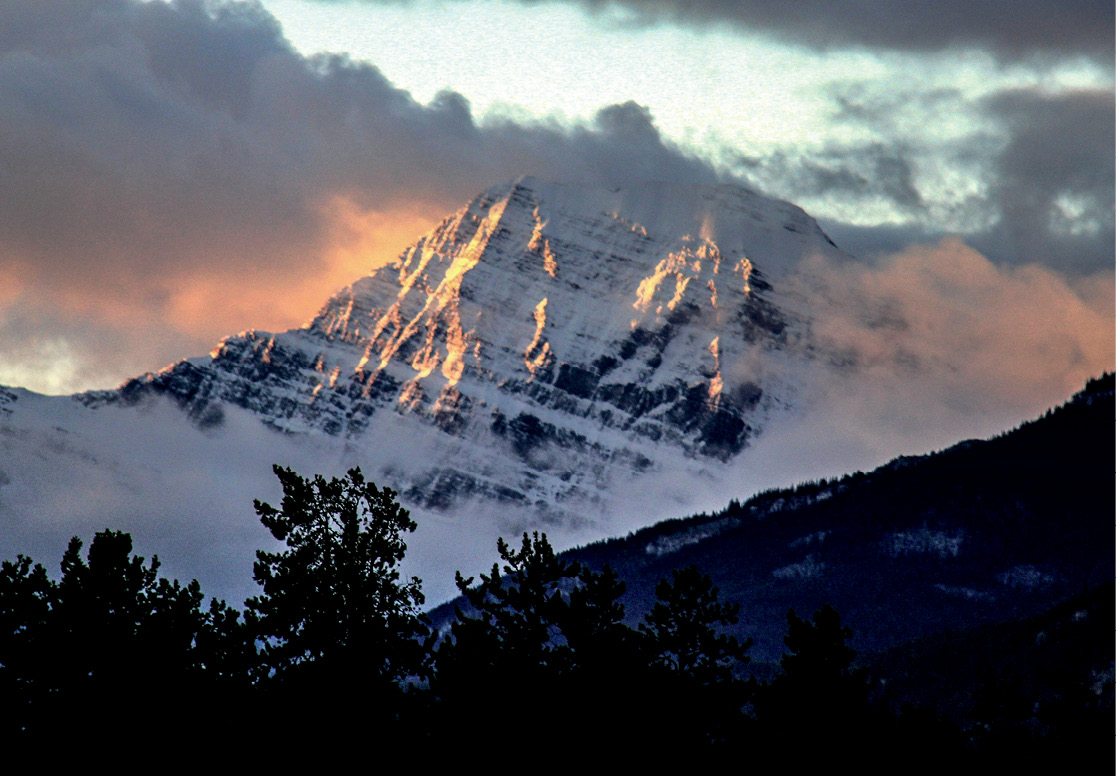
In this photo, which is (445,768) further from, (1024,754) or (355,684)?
(1024,754)

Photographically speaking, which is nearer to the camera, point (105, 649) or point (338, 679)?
point (338, 679)

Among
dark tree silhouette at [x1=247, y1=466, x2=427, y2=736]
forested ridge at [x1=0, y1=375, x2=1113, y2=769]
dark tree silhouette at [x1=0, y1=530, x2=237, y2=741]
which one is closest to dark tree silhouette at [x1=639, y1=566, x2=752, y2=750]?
forested ridge at [x1=0, y1=375, x2=1113, y2=769]

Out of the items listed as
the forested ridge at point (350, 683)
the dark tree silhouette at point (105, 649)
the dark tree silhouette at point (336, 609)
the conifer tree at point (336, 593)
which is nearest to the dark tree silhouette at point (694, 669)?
the forested ridge at point (350, 683)

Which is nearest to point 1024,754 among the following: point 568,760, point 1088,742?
point 1088,742

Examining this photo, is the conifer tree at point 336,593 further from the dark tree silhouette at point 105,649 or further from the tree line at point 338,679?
the dark tree silhouette at point 105,649

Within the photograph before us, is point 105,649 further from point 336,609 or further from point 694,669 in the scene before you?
point 694,669

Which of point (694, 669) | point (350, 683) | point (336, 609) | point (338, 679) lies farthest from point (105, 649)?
point (694, 669)

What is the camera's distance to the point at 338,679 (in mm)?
76125

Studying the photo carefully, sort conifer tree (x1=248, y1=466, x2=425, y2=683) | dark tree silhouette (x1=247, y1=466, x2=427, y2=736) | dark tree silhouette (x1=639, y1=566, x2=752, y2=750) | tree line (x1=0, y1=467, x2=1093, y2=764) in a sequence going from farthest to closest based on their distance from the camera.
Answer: dark tree silhouette (x1=639, y1=566, x2=752, y2=750), conifer tree (x1=248, y1=466, x2=425, y2=683), dark tree silhouette (x1=247, y1=466, x2=427, y2=736), tree line (x1=0, y1=467, x2=1093, y2=764)

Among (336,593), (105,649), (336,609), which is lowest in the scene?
(105,649)

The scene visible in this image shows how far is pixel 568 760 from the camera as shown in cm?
7781

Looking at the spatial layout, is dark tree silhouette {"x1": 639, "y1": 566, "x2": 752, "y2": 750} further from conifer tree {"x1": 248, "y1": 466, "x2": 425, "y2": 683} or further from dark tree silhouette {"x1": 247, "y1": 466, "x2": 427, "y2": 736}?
conifer tree {"x1": 248, "y1": 466, "x2": 425, "y2": 683}

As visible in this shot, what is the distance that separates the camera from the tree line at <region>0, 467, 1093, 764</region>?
75688 millimetres

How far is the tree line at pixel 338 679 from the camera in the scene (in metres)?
75.7
